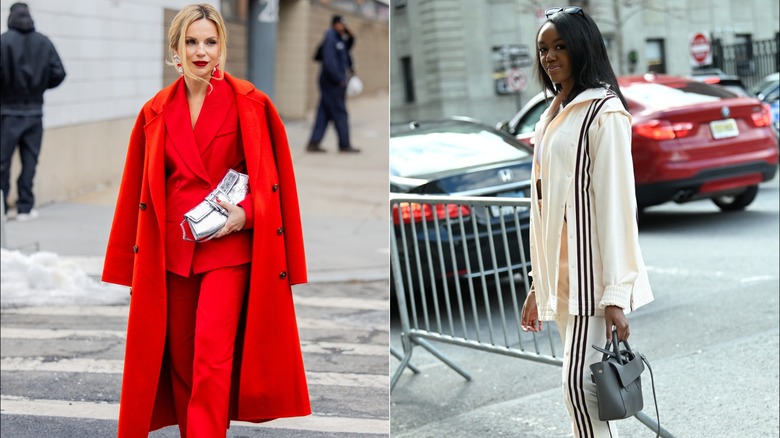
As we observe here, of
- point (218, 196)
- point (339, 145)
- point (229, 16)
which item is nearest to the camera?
point (218, 196)

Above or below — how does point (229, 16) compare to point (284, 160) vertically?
above

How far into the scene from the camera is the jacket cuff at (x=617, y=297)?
3512 mm

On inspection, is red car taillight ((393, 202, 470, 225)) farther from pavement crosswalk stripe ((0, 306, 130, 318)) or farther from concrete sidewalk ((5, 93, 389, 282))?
concrete sidewalk ((5, 93, 389, 282))

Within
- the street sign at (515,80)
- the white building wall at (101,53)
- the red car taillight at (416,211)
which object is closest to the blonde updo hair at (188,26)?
the red car taillight at (416,211)

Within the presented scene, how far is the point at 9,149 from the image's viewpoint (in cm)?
1175

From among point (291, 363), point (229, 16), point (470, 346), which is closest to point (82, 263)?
point (470, 346)

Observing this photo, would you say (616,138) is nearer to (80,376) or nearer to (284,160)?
(284,160)

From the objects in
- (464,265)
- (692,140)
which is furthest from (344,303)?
(692,140)

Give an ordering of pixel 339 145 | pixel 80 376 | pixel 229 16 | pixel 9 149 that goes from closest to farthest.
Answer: pixel 80 376
pixel 9 149
pixel 339 145
pixel 229 16

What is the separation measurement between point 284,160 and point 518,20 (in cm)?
2309

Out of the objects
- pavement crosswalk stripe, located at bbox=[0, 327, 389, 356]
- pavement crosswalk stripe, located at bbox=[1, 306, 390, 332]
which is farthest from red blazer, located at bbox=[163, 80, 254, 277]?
pavement crosswalk stripe, located at bbox=[1, 306, 390, 332]

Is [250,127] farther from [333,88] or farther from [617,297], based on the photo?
[333,88]

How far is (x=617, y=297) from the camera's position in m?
3.51

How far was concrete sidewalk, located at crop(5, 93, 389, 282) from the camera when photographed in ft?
33.0
